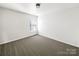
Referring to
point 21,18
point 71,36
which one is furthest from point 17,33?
point 71,36

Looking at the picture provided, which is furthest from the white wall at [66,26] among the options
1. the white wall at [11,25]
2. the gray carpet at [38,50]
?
the white wall at [11,25]

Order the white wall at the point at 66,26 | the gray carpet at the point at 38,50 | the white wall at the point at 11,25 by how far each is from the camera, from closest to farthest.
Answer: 1. the gray carpet at the point at 38,50
2. the white wall at the point at 66,26
3. the white wall at the point at 11,25

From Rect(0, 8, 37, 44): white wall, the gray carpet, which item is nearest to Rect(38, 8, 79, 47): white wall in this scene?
the gray carpet

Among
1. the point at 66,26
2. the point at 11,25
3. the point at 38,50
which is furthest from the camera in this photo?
the point at 11,25

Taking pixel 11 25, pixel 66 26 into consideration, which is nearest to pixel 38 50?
pixel 66 26

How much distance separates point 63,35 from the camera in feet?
16.1

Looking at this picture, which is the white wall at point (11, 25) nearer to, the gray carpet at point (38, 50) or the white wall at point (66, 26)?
the gray carpet at point (38, 50)

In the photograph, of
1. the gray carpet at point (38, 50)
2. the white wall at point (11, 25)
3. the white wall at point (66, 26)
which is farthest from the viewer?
the white wall at point (11, 25)

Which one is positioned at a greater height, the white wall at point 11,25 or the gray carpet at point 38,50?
the white wall at point 11,25

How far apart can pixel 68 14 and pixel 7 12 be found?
3279mm

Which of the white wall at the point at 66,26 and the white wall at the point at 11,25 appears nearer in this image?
the white wall at the point at 66,26

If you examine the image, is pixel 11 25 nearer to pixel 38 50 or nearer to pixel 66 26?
pixel 38 50

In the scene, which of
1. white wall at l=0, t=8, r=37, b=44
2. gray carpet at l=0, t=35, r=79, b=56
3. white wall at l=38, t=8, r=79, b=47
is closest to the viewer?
gray carpet at l=0, t=35, r=79, b=56

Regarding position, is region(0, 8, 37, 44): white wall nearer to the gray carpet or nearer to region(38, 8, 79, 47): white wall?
the gray carpet
